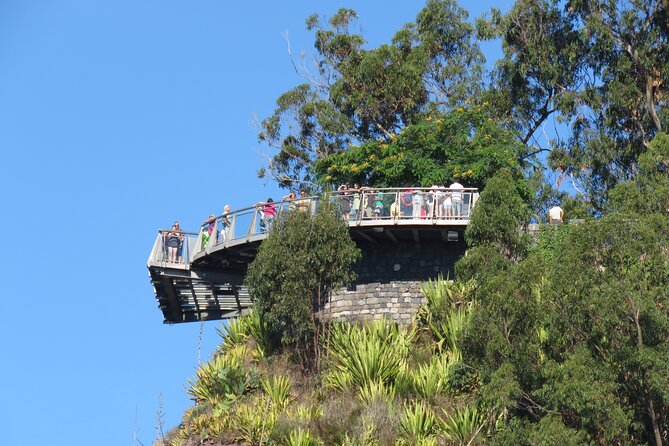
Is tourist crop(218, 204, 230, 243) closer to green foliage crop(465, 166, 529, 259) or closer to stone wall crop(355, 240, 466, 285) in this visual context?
stone wall crop(355, 240, 466, 285)

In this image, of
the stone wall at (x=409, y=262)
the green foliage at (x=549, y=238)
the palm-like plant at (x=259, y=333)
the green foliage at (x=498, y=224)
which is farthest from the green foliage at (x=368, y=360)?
the green foliage at (x=549, y=238)

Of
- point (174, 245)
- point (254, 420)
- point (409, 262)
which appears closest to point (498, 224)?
point (409, 262)

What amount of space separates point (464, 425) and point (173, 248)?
11.5m

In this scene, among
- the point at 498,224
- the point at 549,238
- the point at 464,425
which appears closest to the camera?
the point at 464,425

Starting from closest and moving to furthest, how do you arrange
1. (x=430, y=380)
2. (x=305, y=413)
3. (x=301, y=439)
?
(x=301, y=439) < (x=305, y=413) < (x=430, y=380)

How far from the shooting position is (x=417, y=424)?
2895 cm

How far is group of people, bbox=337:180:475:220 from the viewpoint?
3434 cm

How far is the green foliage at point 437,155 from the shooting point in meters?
37.6

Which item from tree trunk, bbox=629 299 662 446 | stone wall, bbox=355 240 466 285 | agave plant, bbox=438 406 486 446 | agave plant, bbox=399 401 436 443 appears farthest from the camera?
stone wall, bbox=355 240 466 285

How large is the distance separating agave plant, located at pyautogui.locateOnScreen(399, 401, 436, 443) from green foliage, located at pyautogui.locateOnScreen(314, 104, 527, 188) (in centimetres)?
964

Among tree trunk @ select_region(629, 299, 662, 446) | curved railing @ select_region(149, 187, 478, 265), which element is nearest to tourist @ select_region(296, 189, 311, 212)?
curved railing @ select_region(149, 187, 478, 265)

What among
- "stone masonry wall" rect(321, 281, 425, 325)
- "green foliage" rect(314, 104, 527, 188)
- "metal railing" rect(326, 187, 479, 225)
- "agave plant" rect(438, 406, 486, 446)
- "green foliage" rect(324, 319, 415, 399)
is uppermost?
"green foliage" rect(314, 104, 527, 188)

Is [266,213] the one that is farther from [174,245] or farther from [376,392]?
[376,392]

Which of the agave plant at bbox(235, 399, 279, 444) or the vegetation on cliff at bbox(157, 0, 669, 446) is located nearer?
the vegetation on cliff at bbox(157, 0, 669, 446)
